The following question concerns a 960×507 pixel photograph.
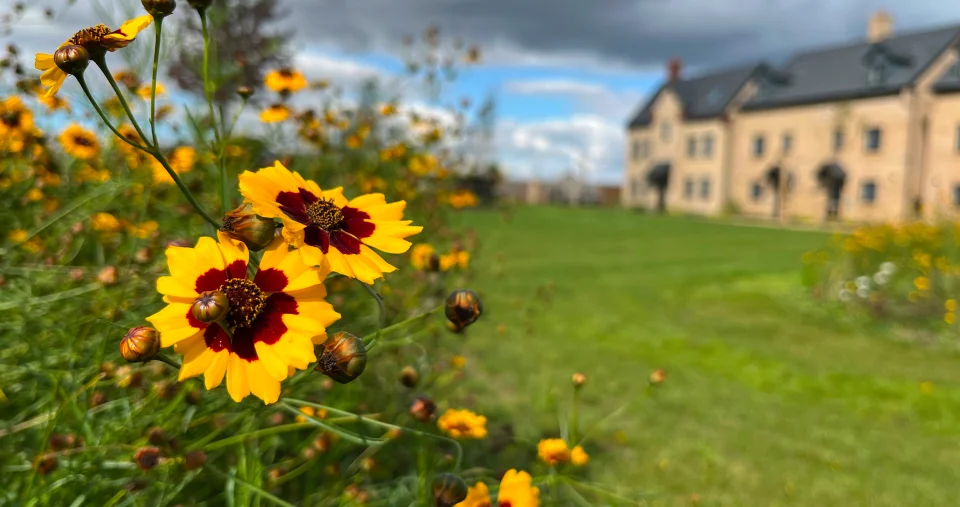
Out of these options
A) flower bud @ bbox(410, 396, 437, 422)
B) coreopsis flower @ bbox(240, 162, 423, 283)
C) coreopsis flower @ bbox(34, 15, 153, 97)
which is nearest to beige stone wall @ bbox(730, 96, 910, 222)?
flower bud @ bbox(410, 396, 437, 422)

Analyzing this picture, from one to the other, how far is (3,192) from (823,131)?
82.7ft

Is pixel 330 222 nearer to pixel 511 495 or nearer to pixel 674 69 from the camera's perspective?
pixel 511 495

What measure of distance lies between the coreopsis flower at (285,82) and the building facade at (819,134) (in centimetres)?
1976

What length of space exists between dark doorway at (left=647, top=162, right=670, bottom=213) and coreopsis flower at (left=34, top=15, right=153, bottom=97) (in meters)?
29.1

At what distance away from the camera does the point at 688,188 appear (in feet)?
91.9

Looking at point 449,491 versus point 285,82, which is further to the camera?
point 285,82

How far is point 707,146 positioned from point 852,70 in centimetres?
546

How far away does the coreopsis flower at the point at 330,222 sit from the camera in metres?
0.83

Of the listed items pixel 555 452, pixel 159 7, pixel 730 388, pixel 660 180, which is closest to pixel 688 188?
pixel 660 180

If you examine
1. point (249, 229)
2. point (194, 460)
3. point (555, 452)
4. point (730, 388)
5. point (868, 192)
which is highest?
point (249, 229)

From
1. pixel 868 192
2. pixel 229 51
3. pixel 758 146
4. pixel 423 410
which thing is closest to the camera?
pixel 423 410

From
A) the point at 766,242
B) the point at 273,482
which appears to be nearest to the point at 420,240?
the point at 273,482

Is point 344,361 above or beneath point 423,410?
above

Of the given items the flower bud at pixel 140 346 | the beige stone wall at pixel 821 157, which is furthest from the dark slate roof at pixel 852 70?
the flower bud at pixel 140 346
